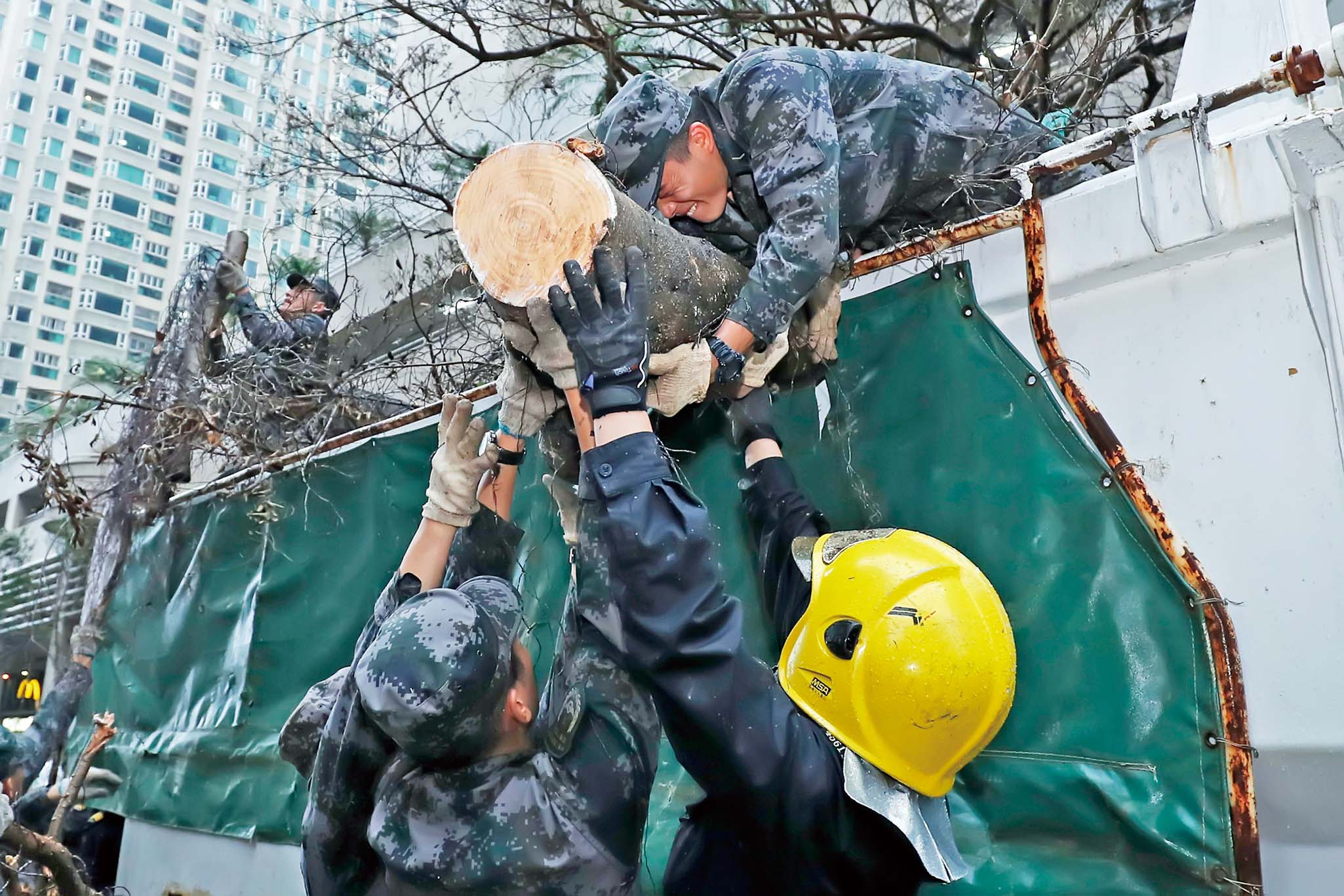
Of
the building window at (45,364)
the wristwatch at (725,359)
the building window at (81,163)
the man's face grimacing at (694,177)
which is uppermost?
the building window at (81,163)

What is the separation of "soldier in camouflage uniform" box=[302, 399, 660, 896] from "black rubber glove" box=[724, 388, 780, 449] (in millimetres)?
828

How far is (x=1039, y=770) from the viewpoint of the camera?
1790 mm

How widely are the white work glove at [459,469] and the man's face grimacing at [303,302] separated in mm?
3886

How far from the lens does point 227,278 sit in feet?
17.0

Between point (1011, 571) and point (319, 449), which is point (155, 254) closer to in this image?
point (319, 449)

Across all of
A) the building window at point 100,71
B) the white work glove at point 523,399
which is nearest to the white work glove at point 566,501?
the white work glove at point 523,399

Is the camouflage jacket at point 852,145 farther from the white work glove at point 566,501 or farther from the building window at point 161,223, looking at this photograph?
the building window at point 161,223

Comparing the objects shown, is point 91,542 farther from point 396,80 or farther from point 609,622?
point 609,622

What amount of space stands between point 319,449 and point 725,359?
2.45 m

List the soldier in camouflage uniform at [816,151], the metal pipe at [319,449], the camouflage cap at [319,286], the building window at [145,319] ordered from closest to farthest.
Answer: the soldier in camouflage uniform at [816,151] < the metal pipe at [319,449] < the camouflage cap at [319,286] < the building window at [145,319]

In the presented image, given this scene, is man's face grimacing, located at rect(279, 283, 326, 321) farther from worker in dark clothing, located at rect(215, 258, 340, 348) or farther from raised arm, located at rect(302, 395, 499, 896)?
raised arm, located at rect(302, 395, 499, 896)

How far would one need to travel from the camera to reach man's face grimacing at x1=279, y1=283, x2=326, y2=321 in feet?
18.7

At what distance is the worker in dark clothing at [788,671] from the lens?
1.35 meters

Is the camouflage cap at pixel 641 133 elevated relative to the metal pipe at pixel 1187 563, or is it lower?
elevated
